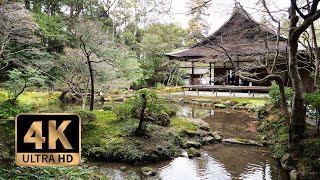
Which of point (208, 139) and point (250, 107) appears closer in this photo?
point (208, 139)

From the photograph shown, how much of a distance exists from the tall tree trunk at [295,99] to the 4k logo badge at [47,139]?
5513mm

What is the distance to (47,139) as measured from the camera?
124 cm

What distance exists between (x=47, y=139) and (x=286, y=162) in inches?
246

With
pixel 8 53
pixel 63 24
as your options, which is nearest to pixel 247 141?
pixel 8 53

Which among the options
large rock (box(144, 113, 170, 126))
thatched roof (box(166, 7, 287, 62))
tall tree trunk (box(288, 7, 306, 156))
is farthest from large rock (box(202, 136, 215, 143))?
thatched roof (box(166, 7, 287, 62))

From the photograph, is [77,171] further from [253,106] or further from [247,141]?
[253,106]

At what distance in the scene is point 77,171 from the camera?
328cm

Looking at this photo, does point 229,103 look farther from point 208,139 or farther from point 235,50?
point 208,139

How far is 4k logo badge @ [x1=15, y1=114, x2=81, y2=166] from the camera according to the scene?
4.06 feet

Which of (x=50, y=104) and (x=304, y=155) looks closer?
(x=304, y=155)

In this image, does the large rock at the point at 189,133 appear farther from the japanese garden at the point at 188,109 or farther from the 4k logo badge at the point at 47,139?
the 4k logo badge at the point at 47,139

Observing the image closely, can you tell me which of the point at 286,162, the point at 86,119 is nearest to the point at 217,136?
the point at 286,162

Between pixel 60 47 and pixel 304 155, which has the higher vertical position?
pixel 60 47

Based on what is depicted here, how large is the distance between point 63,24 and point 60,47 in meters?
1.91
